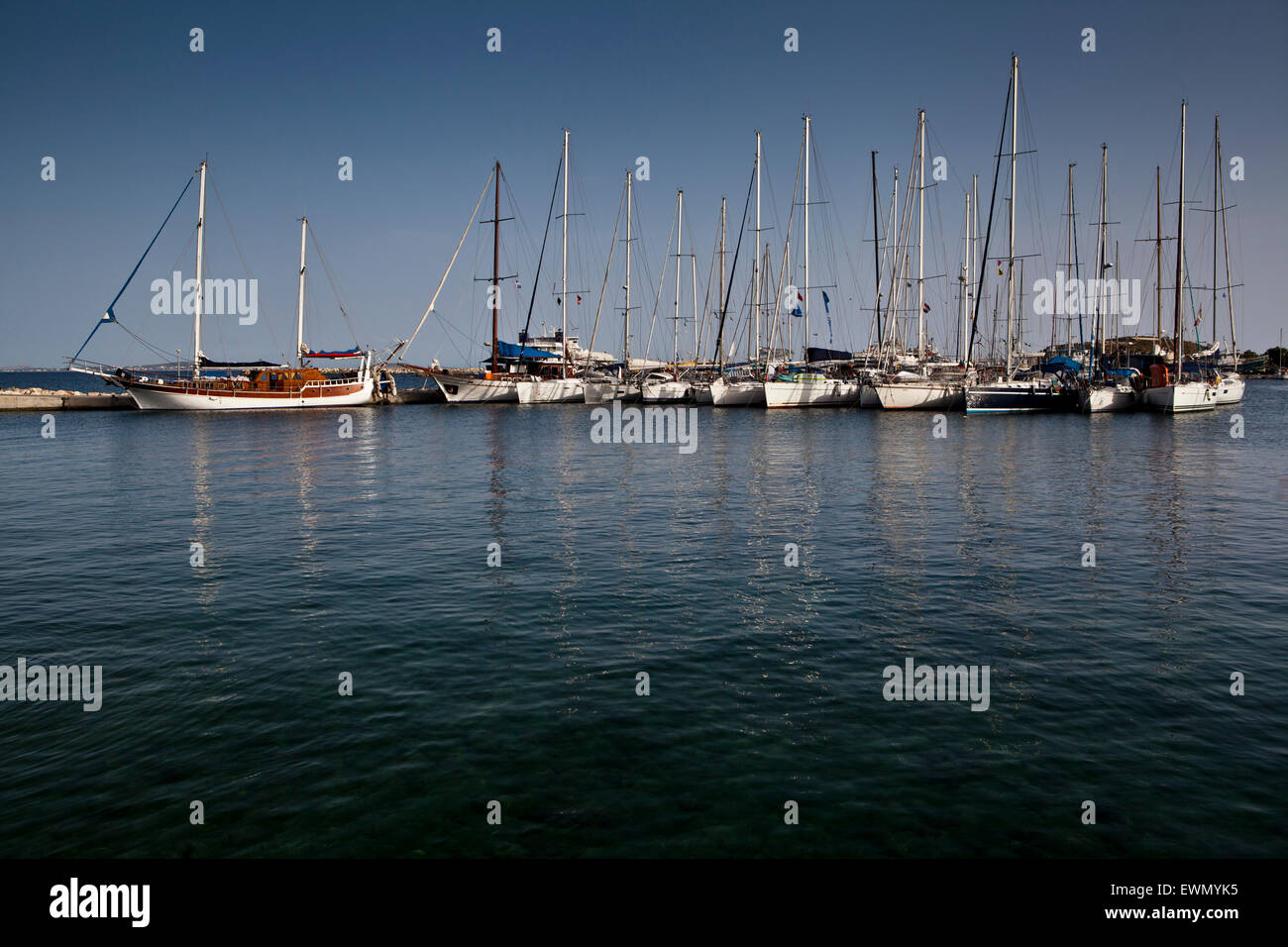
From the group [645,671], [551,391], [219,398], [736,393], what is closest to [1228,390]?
[736,393]

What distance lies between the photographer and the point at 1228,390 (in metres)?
81.1

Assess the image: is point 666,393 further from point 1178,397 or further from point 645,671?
point 645,671

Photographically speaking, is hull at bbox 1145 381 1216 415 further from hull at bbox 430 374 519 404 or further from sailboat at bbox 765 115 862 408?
hull at bbox 430 374 519 404

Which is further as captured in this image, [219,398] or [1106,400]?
[219,398]

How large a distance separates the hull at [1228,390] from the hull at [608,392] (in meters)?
59.0

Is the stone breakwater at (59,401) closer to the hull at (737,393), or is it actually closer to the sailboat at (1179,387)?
the hull at (737,393)

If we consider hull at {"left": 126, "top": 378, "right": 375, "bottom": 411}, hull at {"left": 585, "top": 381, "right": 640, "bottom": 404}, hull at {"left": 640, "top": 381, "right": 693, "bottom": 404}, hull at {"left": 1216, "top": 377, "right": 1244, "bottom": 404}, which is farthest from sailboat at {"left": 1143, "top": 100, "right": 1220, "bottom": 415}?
hull at {"left": 126, "top": 378, "right": 375, "bottom": 411}

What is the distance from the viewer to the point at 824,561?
1897 cm

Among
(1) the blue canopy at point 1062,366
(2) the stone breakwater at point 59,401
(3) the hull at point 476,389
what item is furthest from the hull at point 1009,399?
(2) the stone breakwater at point 59,401

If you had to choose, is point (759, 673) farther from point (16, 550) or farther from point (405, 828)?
point (16, 550)

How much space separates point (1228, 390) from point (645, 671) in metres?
91.2

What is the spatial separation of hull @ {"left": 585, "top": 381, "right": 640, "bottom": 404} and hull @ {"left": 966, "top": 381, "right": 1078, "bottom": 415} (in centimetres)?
3886

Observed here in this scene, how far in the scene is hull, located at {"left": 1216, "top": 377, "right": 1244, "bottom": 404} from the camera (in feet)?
258
